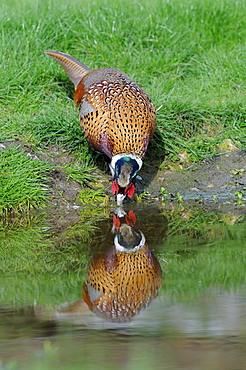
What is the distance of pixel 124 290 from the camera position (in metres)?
3.59

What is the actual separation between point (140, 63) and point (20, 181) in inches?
110

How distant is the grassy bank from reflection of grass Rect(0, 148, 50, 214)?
0.09 metres

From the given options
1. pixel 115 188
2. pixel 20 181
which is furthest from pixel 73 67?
pixel 115 188

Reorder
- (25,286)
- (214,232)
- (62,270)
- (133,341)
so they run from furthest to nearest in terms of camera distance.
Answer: (214,232) → (62,270) → (25,286) → (133,341)

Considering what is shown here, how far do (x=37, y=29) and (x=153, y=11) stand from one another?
5.39 ft

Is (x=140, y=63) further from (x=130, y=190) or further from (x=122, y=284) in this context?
(x=122, y=284)

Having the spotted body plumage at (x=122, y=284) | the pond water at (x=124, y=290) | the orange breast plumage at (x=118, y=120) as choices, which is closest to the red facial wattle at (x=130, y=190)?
the pond water at (x=124, y=290)

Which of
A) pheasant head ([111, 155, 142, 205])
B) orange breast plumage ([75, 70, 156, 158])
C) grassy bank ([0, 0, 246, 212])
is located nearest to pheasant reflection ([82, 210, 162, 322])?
pheasant head ([111, 155, 142, 205])

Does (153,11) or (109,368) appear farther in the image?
(153,11)

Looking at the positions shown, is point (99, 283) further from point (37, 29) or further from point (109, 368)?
point (37, 29)

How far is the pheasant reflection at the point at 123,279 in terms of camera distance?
11.0ft

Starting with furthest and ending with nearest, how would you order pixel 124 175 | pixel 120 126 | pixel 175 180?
pixel 175 180
pixel 120 126
pixel 124 175

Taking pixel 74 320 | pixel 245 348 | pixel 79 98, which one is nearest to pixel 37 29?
pixel 79 98

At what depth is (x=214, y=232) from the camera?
4.70 meters
